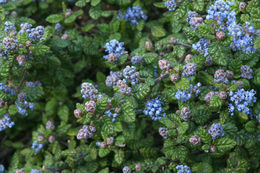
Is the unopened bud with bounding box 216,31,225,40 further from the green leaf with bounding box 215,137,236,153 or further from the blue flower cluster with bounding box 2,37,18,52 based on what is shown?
the blue flower cluster with bounding box 2,37,18,52

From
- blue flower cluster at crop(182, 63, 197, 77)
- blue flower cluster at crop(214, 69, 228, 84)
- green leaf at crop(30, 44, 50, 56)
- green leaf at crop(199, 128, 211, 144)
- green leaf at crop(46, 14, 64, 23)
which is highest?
green leaf at crop(46, 14, 64, 23)

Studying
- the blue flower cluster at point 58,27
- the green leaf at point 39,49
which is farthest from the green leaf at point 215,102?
the blue flower cluster at point 58,27

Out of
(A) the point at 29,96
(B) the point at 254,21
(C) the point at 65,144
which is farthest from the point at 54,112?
(B) the point at 254,21

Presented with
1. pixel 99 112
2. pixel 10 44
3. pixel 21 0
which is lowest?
pixel 99 112

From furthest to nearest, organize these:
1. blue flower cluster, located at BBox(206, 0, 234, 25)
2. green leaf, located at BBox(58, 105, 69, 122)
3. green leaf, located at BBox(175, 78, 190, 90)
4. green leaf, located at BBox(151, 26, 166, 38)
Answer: green leaf, located at BBox(58, 105, 69, 122)
green leaf, located at BBox(151, 26, 166, 38)
green leaf, located at BBox(175, 78, 190, 90)
blue flower cluster, located at BBox(206, 0, 234, 25)

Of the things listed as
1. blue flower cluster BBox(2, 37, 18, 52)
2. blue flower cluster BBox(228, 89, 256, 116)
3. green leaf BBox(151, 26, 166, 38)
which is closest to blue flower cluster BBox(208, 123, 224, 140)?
blue flower cluster BBox(228, 89, 256, 116)

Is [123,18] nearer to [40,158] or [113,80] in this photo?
[113,80]

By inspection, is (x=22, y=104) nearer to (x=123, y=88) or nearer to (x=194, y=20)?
(x=123, y=88)
